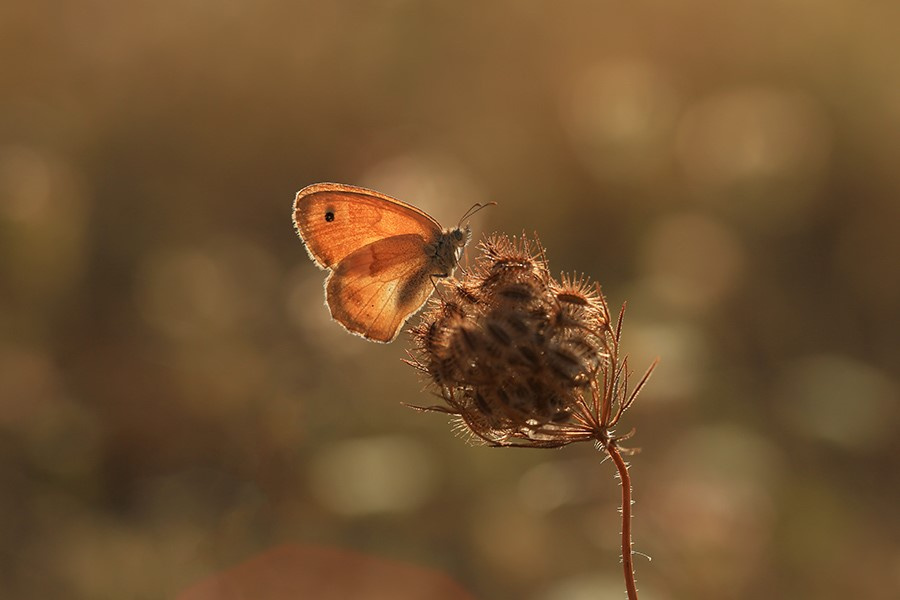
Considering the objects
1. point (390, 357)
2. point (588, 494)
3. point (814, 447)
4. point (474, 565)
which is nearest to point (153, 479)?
point (390, 357)

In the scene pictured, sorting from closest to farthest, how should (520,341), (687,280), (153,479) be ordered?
(520,341) → (153,479) → (687,280)

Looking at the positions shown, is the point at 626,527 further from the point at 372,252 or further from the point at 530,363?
the point at 372,252

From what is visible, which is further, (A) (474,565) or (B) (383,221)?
(A) (474,565)

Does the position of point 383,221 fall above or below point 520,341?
above

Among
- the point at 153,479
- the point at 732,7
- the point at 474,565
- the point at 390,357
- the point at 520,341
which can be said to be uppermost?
the point at 732,7

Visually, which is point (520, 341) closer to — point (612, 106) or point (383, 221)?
point (383, 221)

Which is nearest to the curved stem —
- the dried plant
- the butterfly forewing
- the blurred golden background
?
the dried plant

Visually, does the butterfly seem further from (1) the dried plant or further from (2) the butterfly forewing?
(1) the dried plant
